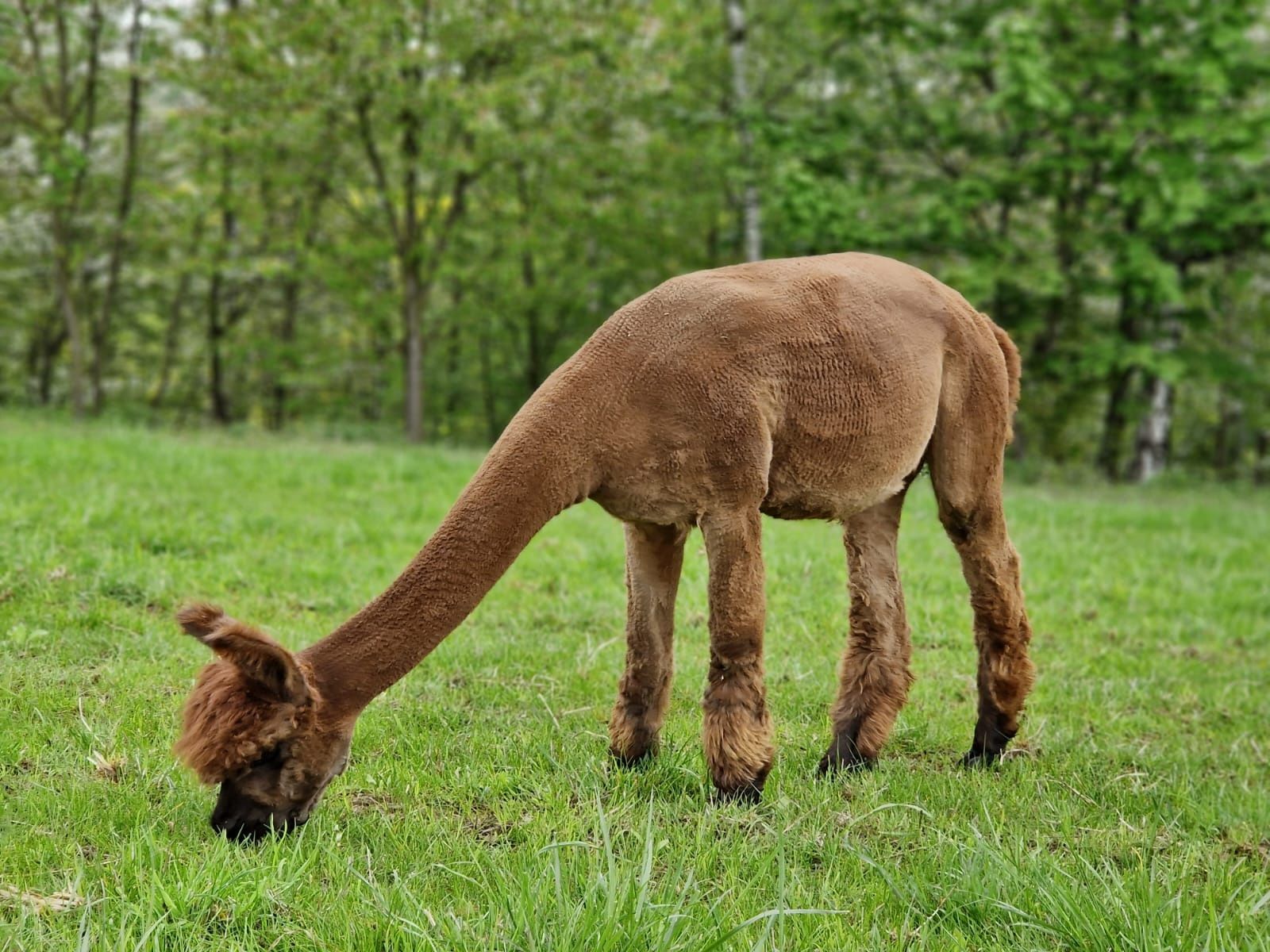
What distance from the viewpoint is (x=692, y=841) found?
10.5 ft

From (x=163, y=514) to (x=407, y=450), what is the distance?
7.43 metres

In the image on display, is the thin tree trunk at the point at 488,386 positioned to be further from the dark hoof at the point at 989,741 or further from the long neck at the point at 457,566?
the long neck at the point at 457,566

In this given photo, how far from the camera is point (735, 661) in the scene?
352 cm

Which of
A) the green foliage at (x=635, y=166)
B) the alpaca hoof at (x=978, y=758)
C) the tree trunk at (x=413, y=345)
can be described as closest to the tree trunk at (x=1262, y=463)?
the green foliage at (x=635, y=166)

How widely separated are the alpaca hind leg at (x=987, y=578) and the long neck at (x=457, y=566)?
5.55 ft

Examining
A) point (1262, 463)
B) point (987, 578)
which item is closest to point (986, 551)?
point (987, 578)

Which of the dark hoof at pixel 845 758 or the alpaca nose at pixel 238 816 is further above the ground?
the alpaca nose at pixel 238 816

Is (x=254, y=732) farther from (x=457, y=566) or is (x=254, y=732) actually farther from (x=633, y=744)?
(x=633, y=744)

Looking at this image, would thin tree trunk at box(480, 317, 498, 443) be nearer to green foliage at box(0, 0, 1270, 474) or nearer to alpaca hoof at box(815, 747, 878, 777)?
green foliage at box(0, 0, 1270, 474)

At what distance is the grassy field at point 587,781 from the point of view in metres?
2.62

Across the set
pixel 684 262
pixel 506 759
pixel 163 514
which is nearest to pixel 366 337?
pixel 684 262

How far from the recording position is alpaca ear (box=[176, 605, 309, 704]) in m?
2.73

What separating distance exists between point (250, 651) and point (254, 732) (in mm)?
264

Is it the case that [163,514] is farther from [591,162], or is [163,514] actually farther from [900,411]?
[591,162]
